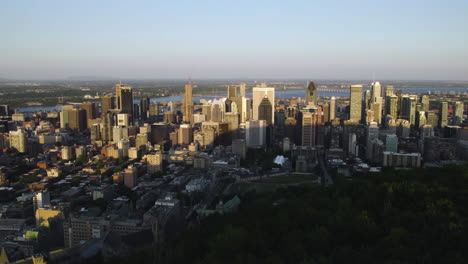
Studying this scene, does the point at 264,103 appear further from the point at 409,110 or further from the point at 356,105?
the point at 409,110

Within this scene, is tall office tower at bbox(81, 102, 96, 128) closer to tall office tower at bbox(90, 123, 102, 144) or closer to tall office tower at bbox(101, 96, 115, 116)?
tall office tower at bbox(101, 96, 115, 116)

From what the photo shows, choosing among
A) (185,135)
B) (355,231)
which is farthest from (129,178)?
(355,231)

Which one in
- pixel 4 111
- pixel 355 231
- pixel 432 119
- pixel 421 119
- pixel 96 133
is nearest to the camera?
pixel 355 231

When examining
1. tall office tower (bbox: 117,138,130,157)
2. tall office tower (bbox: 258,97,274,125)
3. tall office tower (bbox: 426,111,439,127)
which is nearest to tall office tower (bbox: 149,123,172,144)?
tall office tower (bbox: 117,138,130,157)

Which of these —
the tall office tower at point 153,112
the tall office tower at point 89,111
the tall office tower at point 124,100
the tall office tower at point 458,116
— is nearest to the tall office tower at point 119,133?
the tall office tower at point 124,100

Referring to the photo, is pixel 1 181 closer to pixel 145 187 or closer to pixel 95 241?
pixel 145 187
